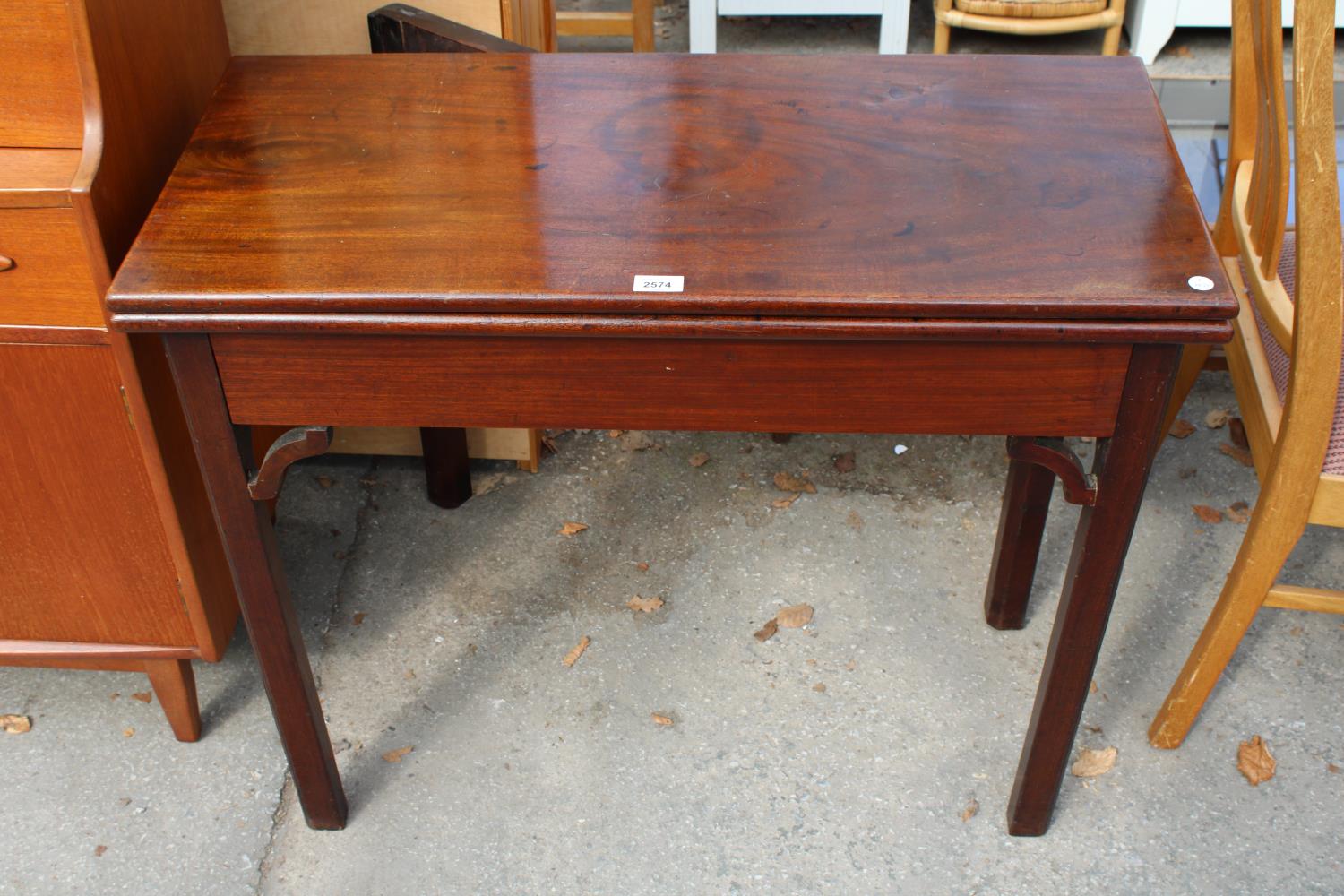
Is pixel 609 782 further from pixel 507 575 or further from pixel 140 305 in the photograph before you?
pixel 140 305

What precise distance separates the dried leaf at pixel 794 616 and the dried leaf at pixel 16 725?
1348mm

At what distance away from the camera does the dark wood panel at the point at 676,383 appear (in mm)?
1433

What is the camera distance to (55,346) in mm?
1655

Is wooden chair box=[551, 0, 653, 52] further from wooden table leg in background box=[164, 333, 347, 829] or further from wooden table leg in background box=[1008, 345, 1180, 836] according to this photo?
wooden table leg in background box=[1008, 345, 1180, 836]

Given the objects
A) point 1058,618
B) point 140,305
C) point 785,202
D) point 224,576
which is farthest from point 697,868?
point 140,305

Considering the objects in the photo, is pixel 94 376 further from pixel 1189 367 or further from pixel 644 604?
pixel 1189 367

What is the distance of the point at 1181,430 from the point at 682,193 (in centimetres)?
167

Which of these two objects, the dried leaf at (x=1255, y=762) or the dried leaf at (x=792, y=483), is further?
the dried leaf at (x=792, y=483)

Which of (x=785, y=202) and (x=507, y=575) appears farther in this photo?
(x=507, y=575)

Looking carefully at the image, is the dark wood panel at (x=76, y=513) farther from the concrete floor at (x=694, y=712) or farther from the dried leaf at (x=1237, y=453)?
the dried leaf at (x=1237, y=453)

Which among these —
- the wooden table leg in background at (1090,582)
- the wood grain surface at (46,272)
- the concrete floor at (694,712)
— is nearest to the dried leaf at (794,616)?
the concrete floor at (694,712)

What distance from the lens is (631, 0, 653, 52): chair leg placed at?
12.3 feet

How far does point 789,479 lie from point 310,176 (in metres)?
1.36

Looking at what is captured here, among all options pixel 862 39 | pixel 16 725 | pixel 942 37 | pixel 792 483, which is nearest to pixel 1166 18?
pixel 942 37
